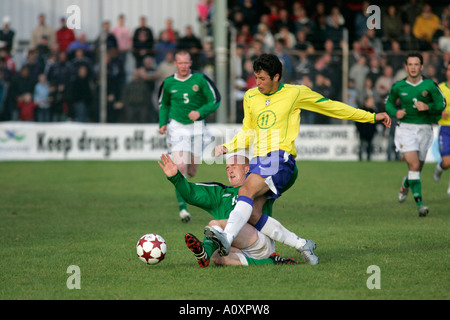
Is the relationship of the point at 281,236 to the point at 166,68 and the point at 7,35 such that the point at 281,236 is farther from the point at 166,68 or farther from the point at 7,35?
the point at 7,35

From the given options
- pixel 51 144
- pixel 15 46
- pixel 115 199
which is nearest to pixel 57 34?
pixel 15 46

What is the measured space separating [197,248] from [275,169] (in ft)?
3.67

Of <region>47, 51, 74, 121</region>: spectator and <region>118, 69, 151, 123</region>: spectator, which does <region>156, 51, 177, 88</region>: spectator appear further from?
<region>47, 51, 74, 121</region>: spectator

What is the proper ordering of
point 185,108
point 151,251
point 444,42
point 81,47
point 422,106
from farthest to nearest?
point 444,42, point 81,47, point 185,108, point 422,106, point 151,251

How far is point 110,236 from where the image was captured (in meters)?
9.26

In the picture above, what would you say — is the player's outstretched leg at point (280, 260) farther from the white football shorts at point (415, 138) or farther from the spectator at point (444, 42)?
the spectator at point (444, 42)

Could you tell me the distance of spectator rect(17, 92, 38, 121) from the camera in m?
20.8

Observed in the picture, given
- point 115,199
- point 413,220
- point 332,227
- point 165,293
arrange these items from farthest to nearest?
point 115,199
point 413,220
point 332,227
point 165,293

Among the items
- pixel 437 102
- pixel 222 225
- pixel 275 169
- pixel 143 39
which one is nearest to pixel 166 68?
pixel 143 39

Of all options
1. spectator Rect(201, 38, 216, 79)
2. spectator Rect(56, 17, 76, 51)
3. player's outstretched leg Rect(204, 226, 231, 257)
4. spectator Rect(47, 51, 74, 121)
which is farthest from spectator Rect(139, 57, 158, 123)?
player's outstretched leg Rect(204, 226, 231, 257)

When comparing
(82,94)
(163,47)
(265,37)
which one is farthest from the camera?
(265,37)

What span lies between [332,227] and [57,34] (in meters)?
13.9

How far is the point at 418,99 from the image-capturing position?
11531mm

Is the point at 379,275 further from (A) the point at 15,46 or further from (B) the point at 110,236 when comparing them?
(A) the point at 15,46
